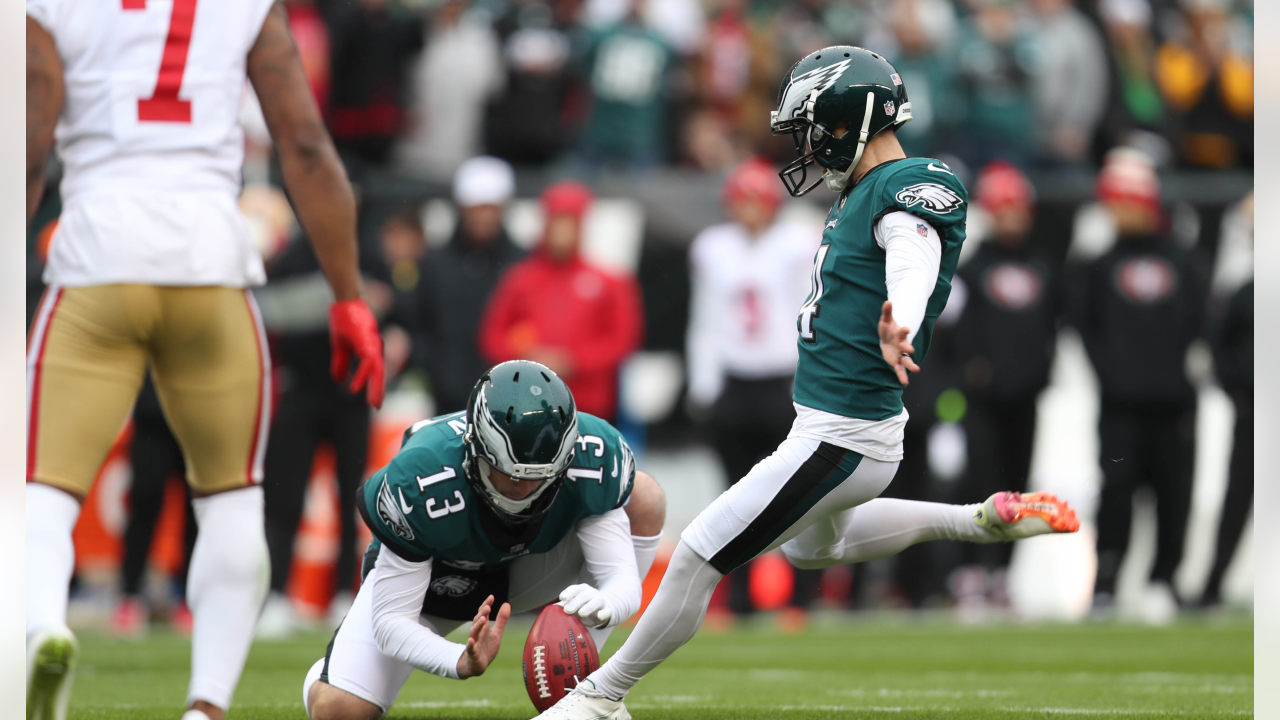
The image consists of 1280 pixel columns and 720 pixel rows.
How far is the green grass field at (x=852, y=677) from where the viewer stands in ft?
Answer: 15.6

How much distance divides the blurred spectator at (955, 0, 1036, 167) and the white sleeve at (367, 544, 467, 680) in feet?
24.9

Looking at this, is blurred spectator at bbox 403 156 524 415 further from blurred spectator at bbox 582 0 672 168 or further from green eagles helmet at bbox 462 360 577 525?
green eagles helmet at bbox 462 360 577 525

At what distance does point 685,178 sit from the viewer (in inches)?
410

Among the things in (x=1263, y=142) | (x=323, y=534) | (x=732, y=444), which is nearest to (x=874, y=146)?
(x=1263, y=142)

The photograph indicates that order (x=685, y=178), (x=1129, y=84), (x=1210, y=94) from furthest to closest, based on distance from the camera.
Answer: (x=1129, y=84) → (x=1210, y=94) → (x=685, y=178)

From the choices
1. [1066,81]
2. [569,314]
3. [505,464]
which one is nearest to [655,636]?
[505,464]

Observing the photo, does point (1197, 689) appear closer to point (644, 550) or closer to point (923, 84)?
point (644, 550)

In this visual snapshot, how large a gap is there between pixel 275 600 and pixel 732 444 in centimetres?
253

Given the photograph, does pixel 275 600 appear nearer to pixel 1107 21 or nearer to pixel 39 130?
pixel 39 130

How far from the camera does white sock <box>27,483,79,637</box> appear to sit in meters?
3.42

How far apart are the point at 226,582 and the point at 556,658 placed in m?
0.86

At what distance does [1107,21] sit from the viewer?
12078 mm

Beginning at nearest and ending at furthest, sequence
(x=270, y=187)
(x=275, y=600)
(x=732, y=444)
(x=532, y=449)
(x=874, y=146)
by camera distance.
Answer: (x=532, y=449), (x=874, y=146), (x=275, y=600), (x=732, y=444), (x=270, y=187)

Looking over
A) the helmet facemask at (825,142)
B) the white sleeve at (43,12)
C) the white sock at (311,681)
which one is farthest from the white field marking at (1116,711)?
the white sleeve at (43,12)
